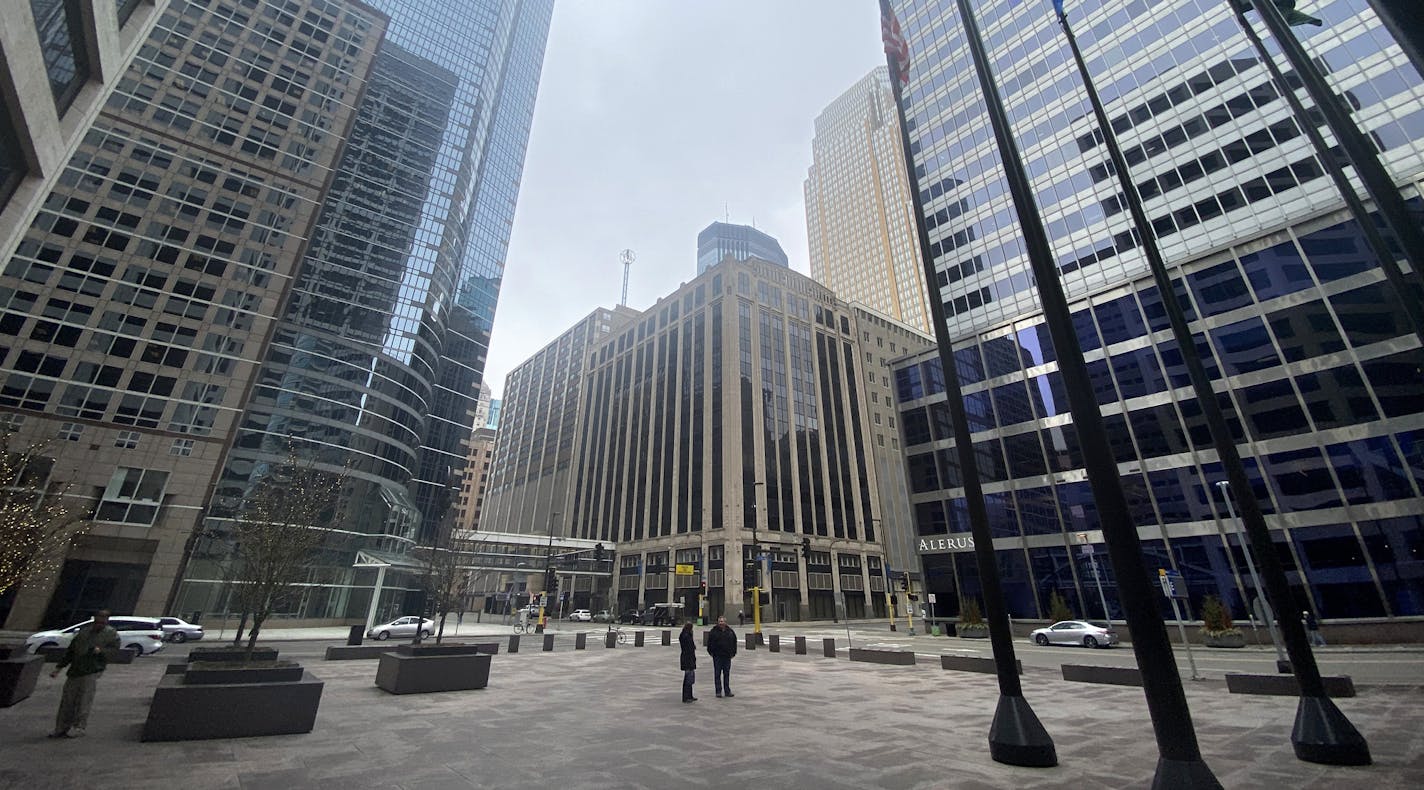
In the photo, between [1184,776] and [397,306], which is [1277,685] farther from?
[397,306]

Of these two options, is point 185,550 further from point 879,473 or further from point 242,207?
point 879,473

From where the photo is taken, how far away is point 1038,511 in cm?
3962

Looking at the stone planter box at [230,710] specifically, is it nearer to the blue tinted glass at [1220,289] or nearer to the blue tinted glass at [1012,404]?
the blue tinted glass at [1012,404]

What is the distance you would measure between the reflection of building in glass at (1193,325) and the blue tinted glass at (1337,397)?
0.07 metres

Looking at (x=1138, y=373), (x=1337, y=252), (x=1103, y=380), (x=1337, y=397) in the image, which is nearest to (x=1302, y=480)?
(x=1337, y=397)

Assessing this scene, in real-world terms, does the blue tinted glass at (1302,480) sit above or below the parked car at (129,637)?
above

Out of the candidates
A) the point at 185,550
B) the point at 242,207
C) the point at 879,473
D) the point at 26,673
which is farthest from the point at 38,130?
the point at 879,473

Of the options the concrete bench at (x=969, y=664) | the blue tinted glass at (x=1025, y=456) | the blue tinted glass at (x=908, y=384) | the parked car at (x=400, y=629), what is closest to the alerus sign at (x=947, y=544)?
→ the blue tinted glass at (x=1025, y=456)

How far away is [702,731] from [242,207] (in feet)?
205

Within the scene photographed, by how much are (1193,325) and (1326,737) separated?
37.5 m

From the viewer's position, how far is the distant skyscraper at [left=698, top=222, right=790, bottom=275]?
173 metres

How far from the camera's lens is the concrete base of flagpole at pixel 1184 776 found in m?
5.03

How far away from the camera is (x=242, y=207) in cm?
4972

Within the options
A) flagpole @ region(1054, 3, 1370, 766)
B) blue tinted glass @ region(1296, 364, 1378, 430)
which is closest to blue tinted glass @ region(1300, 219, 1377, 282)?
blue tinted glass @ region(1296, 364, 1378, 430)
